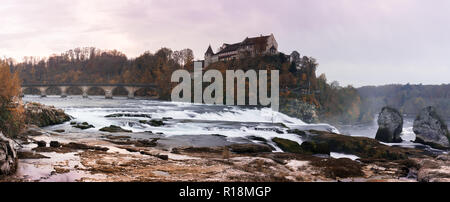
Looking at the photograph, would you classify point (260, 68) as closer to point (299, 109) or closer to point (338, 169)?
point (299, 109)

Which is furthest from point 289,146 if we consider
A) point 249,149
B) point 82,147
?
point 82,147

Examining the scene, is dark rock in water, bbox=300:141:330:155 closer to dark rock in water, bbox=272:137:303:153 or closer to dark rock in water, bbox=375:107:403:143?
dark rock in water, bbox=272:137:303:153

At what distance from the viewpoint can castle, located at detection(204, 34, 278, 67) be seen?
8881cm

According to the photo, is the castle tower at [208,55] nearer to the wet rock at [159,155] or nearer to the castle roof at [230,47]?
the castle roof at [230,47]

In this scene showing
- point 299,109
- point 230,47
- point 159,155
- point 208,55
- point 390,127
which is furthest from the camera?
point 208,55

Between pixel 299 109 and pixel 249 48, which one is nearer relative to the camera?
pixel 299 109

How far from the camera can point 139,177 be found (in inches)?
309

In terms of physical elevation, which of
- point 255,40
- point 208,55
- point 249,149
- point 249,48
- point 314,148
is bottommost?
point 314,148

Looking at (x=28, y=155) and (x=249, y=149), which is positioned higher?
(x=28, y=155)

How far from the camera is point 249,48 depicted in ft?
299

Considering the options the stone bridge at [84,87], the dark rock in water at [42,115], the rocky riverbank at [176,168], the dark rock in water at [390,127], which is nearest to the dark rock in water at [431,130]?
the dark rock in water at [390,127]

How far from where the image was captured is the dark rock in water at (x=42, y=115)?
19.9m

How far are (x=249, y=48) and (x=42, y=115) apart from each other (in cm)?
7545

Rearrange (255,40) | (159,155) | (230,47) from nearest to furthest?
(159,155), (255,40), (230,47)
